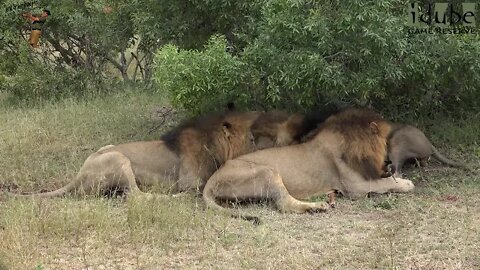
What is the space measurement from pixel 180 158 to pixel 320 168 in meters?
1.19

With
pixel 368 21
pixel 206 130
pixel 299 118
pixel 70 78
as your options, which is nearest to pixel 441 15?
pixel 368 21

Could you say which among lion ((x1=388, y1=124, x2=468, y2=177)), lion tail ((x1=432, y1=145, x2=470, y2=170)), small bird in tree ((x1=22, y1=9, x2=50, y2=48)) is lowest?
lion tail ((x1=432, y1=145, x2=470, y2=170))

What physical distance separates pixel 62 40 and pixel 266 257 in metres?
8.51

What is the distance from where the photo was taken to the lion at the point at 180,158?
634cm

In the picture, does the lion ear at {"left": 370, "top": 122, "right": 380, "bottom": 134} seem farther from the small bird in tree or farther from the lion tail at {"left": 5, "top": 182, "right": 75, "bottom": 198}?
the small bird in tree

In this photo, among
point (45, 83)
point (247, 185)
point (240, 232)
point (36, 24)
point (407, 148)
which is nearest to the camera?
point (240, 232)

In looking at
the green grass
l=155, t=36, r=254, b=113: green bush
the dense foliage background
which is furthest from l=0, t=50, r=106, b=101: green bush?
l=155, t=36, r=254, b=113: green bush

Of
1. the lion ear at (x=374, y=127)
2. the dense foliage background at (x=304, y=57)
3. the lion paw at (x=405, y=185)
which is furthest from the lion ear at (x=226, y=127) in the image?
the lion paw at (x=405, y=185)

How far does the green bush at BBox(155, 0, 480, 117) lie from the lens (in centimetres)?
627

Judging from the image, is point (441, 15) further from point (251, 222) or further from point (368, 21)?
point (251, 222)

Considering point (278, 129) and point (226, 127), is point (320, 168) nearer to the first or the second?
point (278, 129)

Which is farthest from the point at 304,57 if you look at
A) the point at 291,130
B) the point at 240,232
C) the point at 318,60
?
the point at 240,232

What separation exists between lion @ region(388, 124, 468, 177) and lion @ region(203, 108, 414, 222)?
12.0 inches

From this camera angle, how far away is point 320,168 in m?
6.31
